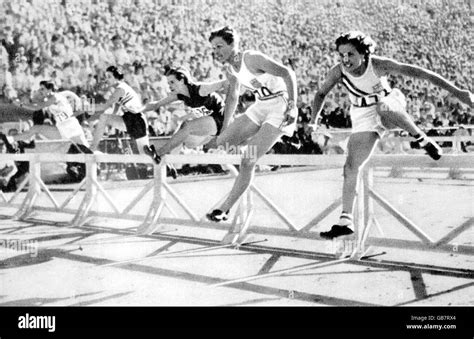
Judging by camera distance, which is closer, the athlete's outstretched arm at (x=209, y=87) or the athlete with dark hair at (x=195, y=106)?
the athlete with dark hair at (x=195, y=106)

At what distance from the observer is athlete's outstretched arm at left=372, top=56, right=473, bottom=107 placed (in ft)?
14.0

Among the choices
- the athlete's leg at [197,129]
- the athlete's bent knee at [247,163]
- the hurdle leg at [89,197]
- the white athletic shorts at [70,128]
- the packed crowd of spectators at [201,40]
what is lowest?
the athlete's bent knee at [247,163]

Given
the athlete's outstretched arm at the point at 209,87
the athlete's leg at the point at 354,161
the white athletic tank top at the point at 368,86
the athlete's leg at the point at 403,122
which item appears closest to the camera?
the athlete's leg at the point at 403,122

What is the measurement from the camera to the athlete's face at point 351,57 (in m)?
4.48

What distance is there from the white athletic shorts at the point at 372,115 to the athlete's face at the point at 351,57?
32 centimetres

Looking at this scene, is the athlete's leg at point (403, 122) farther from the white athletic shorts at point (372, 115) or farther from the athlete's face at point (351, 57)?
the athlete's face at point (351, 57)

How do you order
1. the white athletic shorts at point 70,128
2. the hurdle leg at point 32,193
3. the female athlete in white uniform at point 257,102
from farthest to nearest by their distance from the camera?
the white athletic shorts at point 70,128 → the hurdle leg at point 32,193 → the female athlete in white uniform at point 257,102

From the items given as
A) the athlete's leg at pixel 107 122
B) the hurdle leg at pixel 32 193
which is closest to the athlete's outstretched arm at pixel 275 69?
the athlete's leg at pixel 107 122

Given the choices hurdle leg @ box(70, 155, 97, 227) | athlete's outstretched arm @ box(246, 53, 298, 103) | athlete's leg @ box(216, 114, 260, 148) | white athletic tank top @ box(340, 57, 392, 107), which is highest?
hurdle leg @ box(70, 155, 97, 227)

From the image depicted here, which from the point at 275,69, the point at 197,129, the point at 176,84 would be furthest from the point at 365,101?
the point at 176,84

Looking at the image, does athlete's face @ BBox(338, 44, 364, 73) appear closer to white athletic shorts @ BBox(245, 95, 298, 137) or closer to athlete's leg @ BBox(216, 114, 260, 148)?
white athletic shorts @ BBox(245, 95, 298, 137)

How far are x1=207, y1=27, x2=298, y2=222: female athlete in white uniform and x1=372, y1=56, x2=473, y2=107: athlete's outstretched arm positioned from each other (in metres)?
0.69

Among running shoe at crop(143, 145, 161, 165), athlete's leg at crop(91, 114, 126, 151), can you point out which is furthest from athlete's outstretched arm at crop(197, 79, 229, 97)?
athlete's leg at crop(91, 114, 126, 151)

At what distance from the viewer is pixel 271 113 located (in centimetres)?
511
